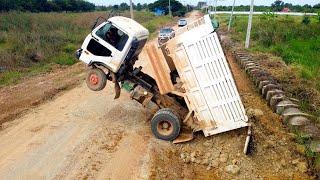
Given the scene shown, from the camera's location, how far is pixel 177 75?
10.4m

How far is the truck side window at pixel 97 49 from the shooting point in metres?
10.6

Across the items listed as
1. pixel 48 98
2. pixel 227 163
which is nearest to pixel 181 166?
pixel 227 163

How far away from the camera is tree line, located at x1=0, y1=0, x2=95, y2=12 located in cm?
5253

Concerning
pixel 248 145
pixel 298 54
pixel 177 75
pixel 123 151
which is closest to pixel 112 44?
pixel 177 75

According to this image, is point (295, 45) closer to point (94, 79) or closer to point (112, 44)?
point (112, 44)

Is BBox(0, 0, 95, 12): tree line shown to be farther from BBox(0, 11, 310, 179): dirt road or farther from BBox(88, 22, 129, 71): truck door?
BBox(88, 22, 129, 71): truck door

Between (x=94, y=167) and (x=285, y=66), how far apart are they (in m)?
11.8

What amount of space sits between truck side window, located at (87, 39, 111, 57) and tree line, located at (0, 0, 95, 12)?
37410mm

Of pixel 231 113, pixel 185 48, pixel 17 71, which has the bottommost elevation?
pixel 17 71

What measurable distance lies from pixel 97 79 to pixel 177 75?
2.14 meters

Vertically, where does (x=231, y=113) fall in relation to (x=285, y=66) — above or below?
above

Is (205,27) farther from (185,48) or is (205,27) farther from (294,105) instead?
(294,105)

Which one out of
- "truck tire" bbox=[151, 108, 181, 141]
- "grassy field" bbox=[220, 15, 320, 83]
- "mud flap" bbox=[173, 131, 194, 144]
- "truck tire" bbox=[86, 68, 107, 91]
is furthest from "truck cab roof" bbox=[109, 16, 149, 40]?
"grassy field" bbox=[220, 15, 320, 83]

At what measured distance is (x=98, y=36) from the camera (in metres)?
10.6
